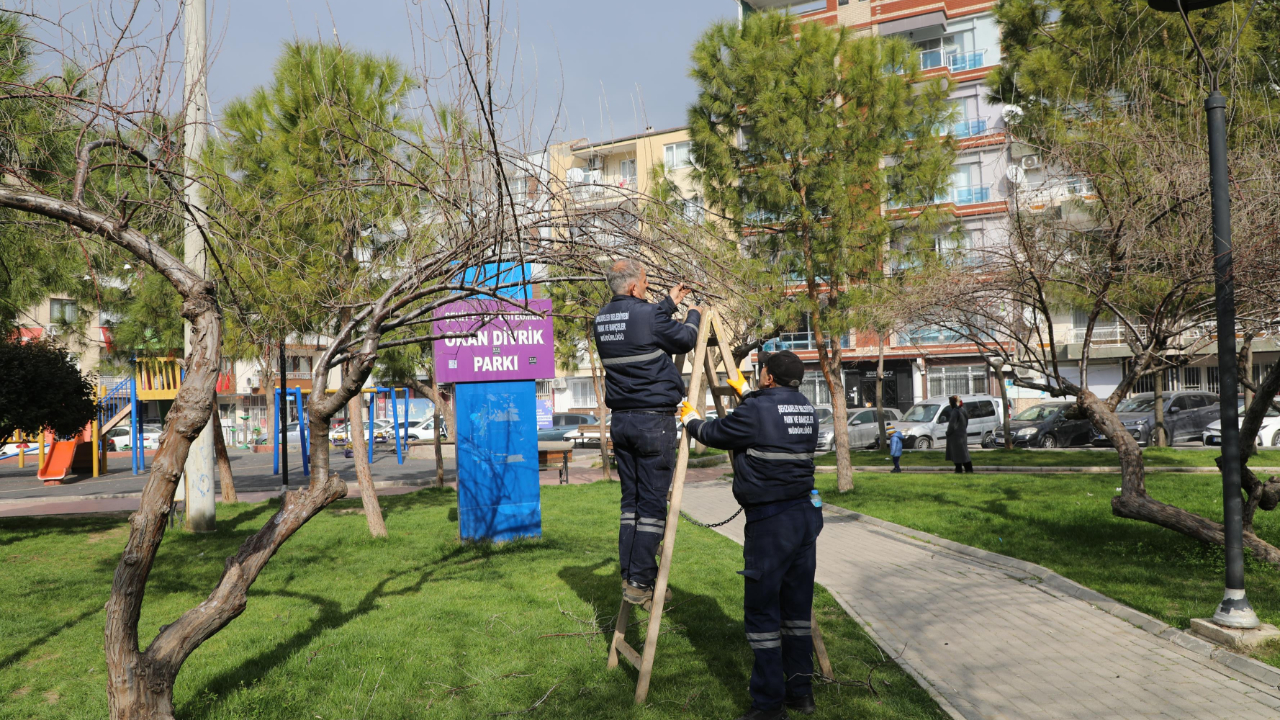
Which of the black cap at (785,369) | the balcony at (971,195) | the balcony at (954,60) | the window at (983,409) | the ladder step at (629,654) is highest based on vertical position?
the balcony at (954,60)

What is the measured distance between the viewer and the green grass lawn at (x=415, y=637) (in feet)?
14.9

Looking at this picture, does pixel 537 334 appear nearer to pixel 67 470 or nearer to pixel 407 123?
pixel 407 123

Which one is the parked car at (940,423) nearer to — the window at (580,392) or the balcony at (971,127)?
the balcony at (971,127)

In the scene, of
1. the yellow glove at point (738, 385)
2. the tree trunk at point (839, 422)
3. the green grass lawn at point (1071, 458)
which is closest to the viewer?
the yellow glove at point (738, 385)

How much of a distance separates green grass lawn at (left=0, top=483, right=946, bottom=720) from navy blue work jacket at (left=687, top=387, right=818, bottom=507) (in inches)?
45.9

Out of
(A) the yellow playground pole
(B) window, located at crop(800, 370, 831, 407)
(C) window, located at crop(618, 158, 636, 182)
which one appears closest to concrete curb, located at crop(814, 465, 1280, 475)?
(C) window, located at crop(618, 158, 636, 182)

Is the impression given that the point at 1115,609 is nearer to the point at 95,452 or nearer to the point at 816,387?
the point at 95,452

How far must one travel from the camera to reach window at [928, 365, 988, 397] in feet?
133

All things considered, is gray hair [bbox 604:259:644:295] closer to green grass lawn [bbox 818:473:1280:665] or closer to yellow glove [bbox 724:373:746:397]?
yellow glove [bbox 724:373:746:397]

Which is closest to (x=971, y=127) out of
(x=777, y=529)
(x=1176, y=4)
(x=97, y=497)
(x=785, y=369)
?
(x=1176, y=4)

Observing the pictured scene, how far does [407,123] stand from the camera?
31.0 ft

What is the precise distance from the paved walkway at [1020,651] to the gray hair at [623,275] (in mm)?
2878

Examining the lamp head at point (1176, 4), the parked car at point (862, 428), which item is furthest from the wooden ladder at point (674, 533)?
the parked car at point (862, 428)

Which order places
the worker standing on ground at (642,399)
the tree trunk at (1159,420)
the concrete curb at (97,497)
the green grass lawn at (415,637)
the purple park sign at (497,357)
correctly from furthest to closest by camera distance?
the tree trunk at (1159,420) < the concrete curb at (97,497) < the purple park sign at (497,357) < the worker standing on ground at (642,399) < the green grass lawn at (415,637)
